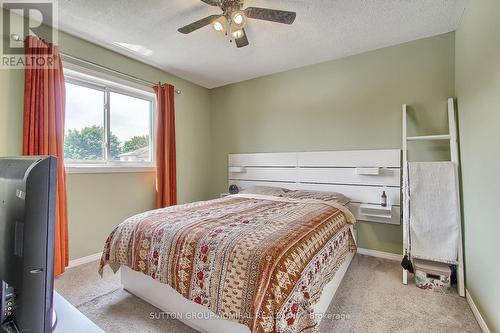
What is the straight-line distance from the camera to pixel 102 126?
2.93 meters

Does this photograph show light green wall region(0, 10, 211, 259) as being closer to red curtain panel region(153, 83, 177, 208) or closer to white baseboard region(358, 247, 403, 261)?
red curtain panel region(153, 83, 177, 208)

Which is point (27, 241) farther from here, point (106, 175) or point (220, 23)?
point (106, 175)

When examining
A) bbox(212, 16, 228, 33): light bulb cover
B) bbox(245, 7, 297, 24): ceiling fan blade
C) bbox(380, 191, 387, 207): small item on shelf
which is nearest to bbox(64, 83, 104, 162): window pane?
bbox(212, 16, 228, 33): light bulb cover

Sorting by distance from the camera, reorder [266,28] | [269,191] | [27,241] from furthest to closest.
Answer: [269,191]
[266,28]
[27,241]

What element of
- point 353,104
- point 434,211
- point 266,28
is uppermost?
point 266,28

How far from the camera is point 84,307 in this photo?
6.11 feet

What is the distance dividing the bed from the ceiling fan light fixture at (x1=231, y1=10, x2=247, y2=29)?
5.16 ft

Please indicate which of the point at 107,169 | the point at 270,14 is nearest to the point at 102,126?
the point at 107,169

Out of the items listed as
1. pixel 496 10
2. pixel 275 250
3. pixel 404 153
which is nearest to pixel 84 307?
pixel 275 250

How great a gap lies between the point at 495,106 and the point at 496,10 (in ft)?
1.92

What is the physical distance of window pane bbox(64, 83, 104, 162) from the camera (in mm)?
2648

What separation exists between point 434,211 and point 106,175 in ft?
11.6

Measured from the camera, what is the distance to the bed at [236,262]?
A: 1283 mm

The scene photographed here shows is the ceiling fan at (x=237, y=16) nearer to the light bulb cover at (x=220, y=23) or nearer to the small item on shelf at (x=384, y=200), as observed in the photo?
the light bulb cover at (x=220, y=23)
